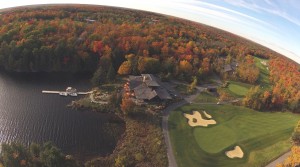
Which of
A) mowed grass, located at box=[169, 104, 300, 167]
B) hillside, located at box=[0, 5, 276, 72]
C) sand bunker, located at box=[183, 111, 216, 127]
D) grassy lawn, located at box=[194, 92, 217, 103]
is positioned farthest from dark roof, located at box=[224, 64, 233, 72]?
sand bunker, located at box=[183, 111, 216, 127]

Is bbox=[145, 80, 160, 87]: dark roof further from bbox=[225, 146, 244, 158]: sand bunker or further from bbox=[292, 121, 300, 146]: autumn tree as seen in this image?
bbox=[292, 121, 300, 146]: autumn tree

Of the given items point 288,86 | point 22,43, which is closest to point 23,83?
point 22,43

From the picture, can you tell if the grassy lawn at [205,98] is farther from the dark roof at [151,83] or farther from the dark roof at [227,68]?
the dark roof at [227,68]

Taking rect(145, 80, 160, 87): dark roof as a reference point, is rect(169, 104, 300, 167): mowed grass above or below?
below

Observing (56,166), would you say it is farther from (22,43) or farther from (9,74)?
(22,43)

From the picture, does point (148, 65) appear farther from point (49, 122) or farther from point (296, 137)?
point (296, 137)

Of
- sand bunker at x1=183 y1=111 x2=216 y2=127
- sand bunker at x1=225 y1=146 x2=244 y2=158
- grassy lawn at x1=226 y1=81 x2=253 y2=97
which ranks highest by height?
grassy lawn at x1=226 y1=81 x2=253 y2=97
